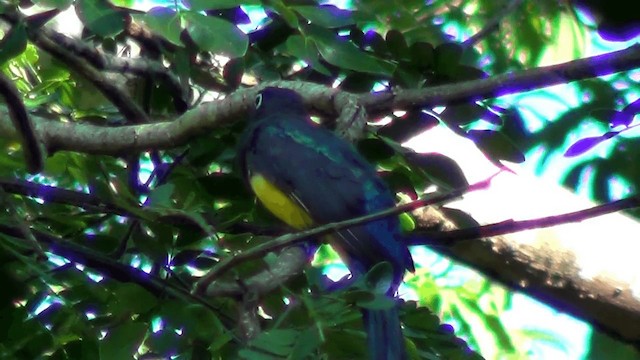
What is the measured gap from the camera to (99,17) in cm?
240

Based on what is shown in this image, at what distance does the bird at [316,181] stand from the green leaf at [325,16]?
11.7 inches

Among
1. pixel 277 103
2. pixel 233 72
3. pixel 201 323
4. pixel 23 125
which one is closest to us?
pixel 201 323

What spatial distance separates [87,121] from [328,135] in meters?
0.71

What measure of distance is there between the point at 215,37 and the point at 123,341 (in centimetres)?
68

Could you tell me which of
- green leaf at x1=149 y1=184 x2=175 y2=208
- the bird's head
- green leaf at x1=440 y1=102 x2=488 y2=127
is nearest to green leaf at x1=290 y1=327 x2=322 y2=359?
green leaf at x1=149 y1=184 x2=175 y2=208

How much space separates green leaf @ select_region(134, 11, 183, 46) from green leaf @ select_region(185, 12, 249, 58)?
30 mm

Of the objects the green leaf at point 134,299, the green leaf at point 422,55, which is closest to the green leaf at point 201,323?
the green leaf at point 134,299

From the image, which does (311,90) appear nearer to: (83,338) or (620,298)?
(83,338)

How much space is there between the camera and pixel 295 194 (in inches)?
122

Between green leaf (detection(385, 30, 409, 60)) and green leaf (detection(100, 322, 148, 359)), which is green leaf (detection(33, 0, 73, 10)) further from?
green leaf (detection(385, 30, 409, 60))

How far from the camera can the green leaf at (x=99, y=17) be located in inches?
93.7

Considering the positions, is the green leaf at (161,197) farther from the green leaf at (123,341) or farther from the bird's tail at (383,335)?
the bird's tail at (383,335)

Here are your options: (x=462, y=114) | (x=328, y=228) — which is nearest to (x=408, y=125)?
(x=462, y=114)

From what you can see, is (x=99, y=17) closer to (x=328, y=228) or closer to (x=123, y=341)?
(x=123, y=341)
